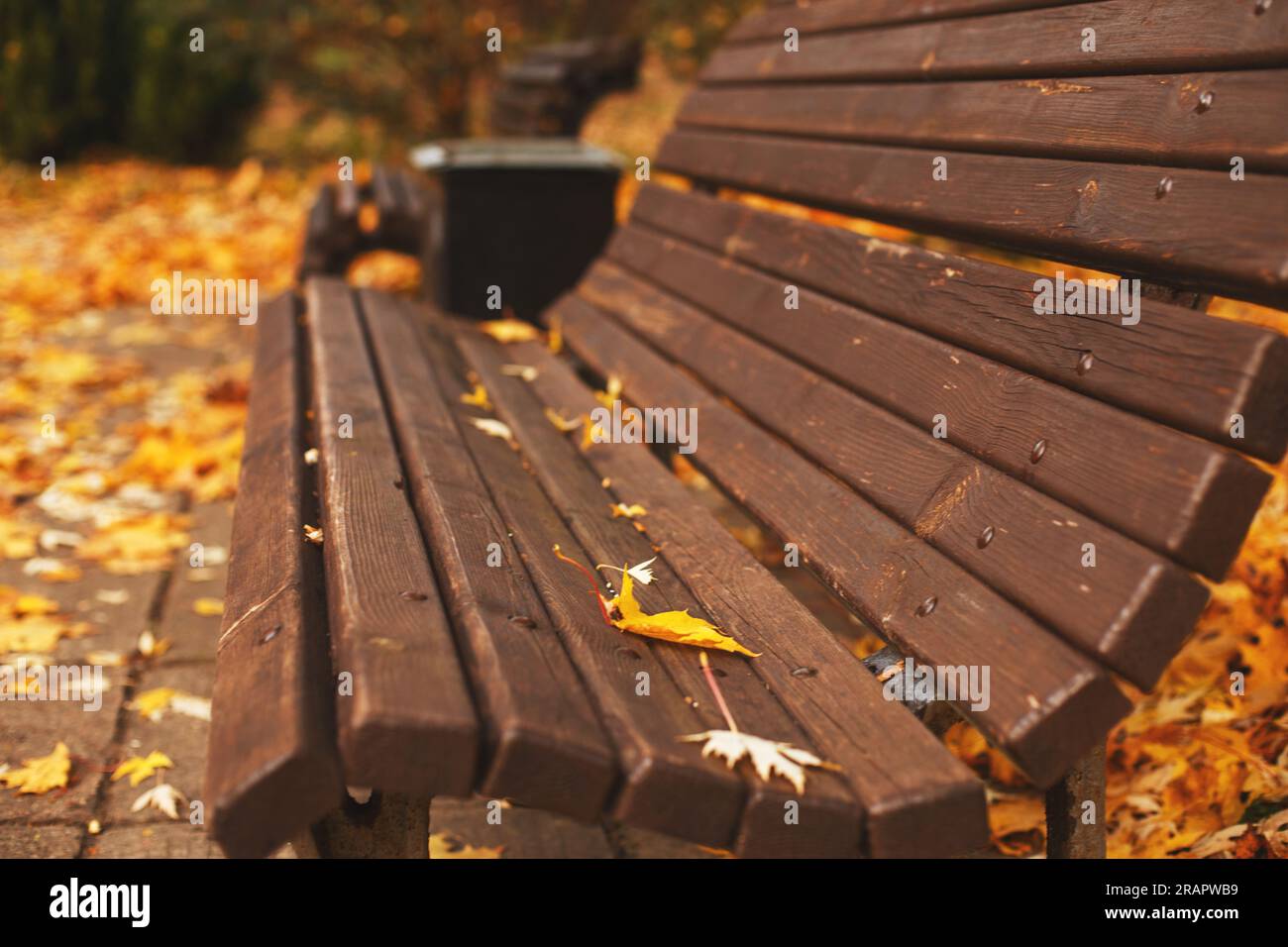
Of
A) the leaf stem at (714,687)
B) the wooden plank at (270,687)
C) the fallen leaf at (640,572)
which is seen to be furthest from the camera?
the fallen leaf at (640,572)

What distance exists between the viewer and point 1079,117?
167 centimetres

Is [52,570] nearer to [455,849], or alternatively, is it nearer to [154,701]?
[154,701]

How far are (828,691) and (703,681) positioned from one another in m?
0.16

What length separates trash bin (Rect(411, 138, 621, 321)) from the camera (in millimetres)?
4086

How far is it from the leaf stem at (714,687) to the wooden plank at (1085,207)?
0.73 metres

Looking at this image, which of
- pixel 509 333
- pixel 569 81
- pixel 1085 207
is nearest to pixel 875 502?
pixel 1085 207

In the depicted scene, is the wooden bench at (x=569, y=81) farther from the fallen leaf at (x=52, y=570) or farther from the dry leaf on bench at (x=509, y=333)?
the fallen leaf at (x=52, y=570)

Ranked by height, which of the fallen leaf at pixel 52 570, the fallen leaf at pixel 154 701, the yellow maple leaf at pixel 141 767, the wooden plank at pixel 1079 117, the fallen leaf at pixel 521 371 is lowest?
the yellow maple leaf at pixel 141 767

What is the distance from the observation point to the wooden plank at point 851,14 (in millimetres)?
2068

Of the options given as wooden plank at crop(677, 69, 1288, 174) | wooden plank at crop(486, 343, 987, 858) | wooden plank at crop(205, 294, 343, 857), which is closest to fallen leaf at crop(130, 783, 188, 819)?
wooden plank at crop(205, 294, 343, 857)

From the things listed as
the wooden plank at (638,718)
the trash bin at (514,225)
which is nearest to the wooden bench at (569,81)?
the trash bin at (514,225)

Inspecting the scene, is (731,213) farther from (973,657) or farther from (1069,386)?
(973,657)

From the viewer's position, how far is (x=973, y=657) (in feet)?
4.56
